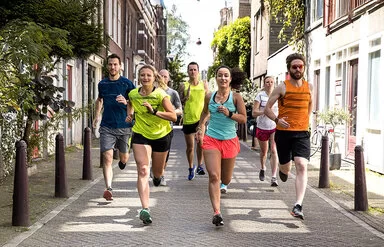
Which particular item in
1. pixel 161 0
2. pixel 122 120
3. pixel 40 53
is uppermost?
pixel 161 0

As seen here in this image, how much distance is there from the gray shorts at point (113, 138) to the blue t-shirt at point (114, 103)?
0.07 metres

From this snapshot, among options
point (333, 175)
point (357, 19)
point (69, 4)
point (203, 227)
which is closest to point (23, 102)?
point (69, 4)

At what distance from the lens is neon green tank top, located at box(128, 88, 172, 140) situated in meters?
7.08

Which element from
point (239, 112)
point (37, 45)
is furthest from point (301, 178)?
point (37, 45)

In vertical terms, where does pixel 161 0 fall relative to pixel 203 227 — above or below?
above

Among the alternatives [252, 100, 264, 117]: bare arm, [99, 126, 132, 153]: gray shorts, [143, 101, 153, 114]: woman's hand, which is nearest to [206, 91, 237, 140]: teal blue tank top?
[143, 101, 153, 114]: woman's hand

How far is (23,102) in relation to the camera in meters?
9.41

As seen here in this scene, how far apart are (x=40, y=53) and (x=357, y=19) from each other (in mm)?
9552

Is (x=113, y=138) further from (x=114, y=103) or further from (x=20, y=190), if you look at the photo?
(x=20, y=190)

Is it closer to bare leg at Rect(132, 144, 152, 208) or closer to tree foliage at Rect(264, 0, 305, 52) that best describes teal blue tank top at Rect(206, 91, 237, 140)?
bare leg at Rect(132, 144, 152, 208)

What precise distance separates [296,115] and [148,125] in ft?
5.84

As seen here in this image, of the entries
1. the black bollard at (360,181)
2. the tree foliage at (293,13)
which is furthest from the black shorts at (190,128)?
the tree foliage at (293,13)

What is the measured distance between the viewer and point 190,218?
7.25m

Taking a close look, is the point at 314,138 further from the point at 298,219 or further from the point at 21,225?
the point at 21,225
